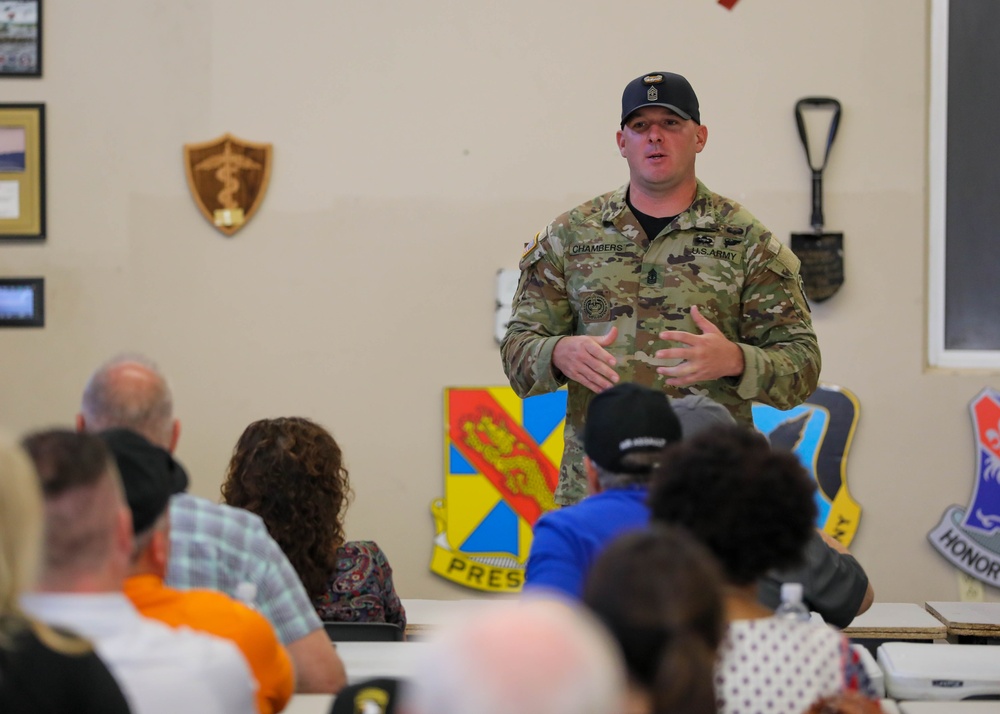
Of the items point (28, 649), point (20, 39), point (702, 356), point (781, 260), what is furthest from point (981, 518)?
point (20, 39)

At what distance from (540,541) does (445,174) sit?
285 centimetres

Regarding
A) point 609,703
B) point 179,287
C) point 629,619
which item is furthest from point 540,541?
point 179,287

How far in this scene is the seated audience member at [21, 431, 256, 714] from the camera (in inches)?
54.8

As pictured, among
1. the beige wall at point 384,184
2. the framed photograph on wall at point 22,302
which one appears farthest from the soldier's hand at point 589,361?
the framed photograph on wall at point 22,302

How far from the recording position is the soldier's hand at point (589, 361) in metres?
2.59

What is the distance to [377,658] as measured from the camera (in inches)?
86.9

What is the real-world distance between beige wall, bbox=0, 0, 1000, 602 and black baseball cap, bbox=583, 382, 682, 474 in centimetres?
250

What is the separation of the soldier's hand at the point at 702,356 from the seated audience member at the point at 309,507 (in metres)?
0.81

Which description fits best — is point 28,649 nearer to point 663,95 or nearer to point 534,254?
point 534,254

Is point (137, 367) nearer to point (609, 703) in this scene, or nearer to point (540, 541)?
point (540, 541)

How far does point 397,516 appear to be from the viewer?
4484 mm

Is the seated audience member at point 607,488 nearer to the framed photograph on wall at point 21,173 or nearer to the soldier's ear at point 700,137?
the soldier's ear at point 700,137

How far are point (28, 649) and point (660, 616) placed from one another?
657mm

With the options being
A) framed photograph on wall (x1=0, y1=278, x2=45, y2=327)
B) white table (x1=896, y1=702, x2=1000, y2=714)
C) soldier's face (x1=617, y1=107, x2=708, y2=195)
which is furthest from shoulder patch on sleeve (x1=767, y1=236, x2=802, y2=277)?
framed photograph on wall (x1=0, y1=278, x2=45, y2=327)
